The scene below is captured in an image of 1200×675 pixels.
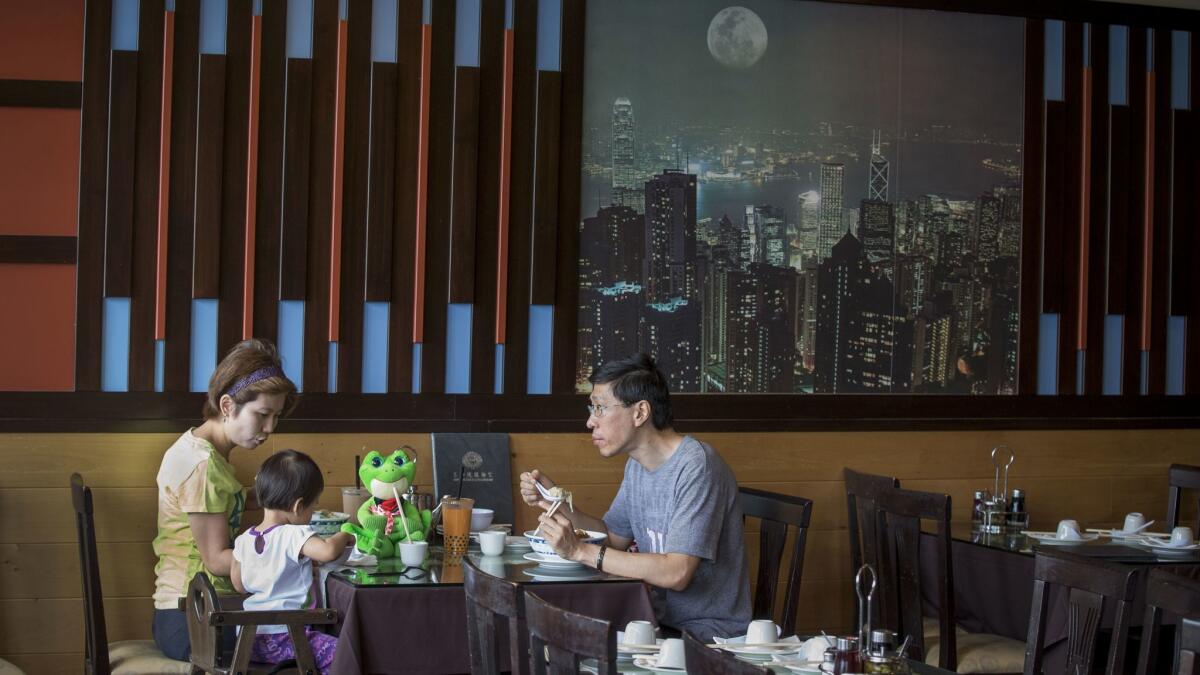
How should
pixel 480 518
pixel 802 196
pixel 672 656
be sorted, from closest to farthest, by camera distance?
pixel 672 656 < pixel 480 518 < pixel 802 196

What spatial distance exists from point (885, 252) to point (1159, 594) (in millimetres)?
2469

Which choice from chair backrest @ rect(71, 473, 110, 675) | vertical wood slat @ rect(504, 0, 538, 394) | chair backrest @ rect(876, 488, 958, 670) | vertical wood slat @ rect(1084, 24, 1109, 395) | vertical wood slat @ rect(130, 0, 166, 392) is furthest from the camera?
vertical wood slat @ rect(1084, 24, 1109, 395)

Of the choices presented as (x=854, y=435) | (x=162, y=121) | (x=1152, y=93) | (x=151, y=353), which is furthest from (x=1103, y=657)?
(x=162, y=121)

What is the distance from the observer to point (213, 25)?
14.6ft

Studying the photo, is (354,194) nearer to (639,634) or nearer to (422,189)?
(422,189)

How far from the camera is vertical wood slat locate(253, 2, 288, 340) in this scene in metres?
4.46

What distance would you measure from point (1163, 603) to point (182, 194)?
10.8ft

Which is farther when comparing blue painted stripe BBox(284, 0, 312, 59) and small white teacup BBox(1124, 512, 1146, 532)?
small white teacup BBox(1124, 512, 1146, 532)

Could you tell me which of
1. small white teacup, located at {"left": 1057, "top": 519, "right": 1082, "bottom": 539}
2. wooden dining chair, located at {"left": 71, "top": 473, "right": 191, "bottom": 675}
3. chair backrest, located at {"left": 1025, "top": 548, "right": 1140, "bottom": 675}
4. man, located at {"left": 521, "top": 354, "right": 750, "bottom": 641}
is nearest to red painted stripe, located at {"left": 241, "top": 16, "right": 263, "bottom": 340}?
wooden dining chair, located at {"left": 71, "top": 473, "right": 191, "bottom": 675}

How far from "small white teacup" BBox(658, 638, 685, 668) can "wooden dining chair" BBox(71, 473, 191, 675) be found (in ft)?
5.78

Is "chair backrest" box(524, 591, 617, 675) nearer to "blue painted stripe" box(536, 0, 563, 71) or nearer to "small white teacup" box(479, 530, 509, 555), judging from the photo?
"small white teacup" box(479, 530, 509, 555)

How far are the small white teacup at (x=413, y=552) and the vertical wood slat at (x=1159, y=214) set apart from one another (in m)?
3.44

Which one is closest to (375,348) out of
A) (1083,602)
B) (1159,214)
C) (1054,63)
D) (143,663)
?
(143,663)

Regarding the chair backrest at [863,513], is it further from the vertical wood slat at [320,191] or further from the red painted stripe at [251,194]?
the red painted stripe at [251,194]
